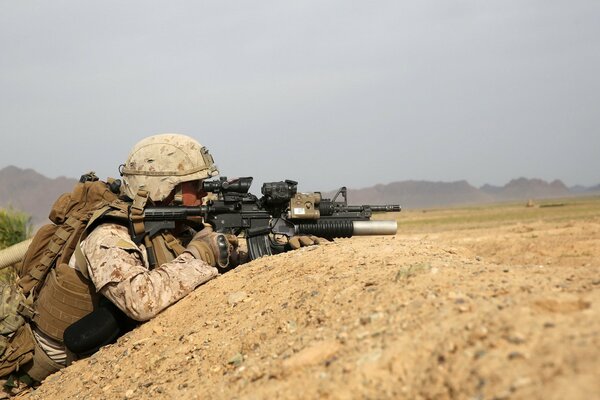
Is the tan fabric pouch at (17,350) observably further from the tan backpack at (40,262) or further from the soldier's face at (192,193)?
the soldier's face at (192,193)

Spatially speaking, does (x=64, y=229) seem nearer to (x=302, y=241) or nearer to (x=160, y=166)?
(x=160, y=166)

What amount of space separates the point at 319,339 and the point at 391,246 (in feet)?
7.02

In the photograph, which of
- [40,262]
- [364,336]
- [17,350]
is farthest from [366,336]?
[17,350]

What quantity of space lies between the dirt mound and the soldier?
0.21 metres

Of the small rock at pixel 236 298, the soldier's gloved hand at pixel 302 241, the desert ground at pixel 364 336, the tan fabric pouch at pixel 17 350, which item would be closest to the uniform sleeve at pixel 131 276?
the desert ground at pixel 364 336

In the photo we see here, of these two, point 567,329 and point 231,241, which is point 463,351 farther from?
point 231,241

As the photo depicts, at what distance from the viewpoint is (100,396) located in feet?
13.7

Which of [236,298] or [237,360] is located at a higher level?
[236,298]

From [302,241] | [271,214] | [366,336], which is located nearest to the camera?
[366,336]

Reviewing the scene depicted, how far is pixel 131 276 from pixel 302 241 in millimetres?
2018

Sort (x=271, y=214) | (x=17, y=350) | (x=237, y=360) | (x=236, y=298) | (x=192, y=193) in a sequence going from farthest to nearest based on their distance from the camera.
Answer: (x=271, y=214) → (x=192, y=193) → (x=17, y=350) → (x=236, y=298) → (x=237, y=360)

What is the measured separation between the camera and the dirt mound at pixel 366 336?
2.33m

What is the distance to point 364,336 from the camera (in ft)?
9.74

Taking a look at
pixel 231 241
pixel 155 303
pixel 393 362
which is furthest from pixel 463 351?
pixel 231 241
